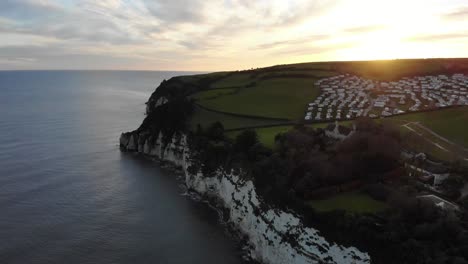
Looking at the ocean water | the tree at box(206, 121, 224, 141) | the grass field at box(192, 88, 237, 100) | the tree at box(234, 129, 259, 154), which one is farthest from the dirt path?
the grass field at box(192, 88, 237, 100)

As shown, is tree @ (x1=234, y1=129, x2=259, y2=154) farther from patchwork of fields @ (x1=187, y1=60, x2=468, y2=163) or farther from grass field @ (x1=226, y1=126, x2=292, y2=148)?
patchwork of fields @ (x1=187, y1=60, x2=468, y2=163)

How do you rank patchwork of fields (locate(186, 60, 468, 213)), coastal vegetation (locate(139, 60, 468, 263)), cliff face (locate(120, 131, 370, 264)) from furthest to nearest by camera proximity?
patchwork of fields (locate(186, 60, 468, 213)) → cliff face (locate(120, 131, 370, 264)) → coastal vegetation (locate(139, 60, 468, 263))

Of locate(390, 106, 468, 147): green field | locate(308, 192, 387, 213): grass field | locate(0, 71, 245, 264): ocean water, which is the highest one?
locate(390, 106, 468, 147): green field

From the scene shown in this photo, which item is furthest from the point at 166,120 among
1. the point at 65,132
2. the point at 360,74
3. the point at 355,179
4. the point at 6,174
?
the point at 360,74

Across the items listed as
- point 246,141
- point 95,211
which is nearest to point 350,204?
point 246,141

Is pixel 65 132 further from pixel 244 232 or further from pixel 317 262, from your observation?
pixel 317 262

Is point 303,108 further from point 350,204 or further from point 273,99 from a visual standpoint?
point 350,204
